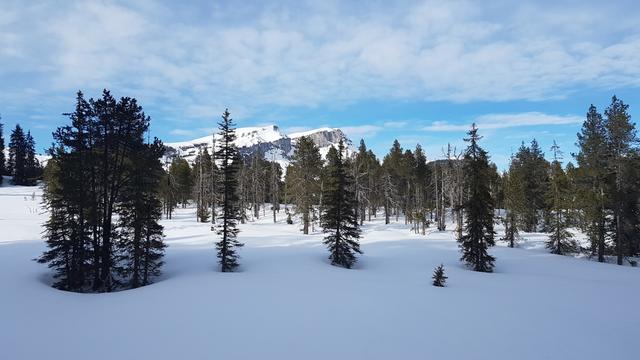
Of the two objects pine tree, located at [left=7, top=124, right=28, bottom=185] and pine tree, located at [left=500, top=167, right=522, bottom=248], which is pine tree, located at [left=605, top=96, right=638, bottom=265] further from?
pine tree, located at [left=7, top=124, right=28, bottom=185]

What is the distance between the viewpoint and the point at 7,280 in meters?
18.5

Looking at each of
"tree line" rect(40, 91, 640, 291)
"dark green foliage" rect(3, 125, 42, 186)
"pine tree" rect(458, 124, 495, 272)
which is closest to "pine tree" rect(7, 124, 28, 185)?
"dark green foliage" rect(3, 125, 42, 186)

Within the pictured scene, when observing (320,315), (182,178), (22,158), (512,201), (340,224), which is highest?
(22,158)

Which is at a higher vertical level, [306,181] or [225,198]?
[306,181]

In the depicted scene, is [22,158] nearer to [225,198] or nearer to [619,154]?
[225,198]

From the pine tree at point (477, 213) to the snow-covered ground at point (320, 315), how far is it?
117 inches

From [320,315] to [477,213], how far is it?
20758 millimetres

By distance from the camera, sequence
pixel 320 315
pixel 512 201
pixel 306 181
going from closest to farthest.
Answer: pixel 320 315 → pixel 512 201 → pixel 306 181

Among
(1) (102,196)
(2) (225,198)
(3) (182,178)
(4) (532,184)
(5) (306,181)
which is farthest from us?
(3) (182,178)

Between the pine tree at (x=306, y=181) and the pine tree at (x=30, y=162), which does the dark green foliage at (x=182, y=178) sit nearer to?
the pine tree at (x=306, y=181)

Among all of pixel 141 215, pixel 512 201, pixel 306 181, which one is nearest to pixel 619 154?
pixel 512 201

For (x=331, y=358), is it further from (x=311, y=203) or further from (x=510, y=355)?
(x=311, y=203)

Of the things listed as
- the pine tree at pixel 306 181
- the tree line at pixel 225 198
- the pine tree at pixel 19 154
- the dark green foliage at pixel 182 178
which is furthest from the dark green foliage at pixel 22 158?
the pine tree at pixel 306 181

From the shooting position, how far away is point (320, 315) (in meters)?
14.5
